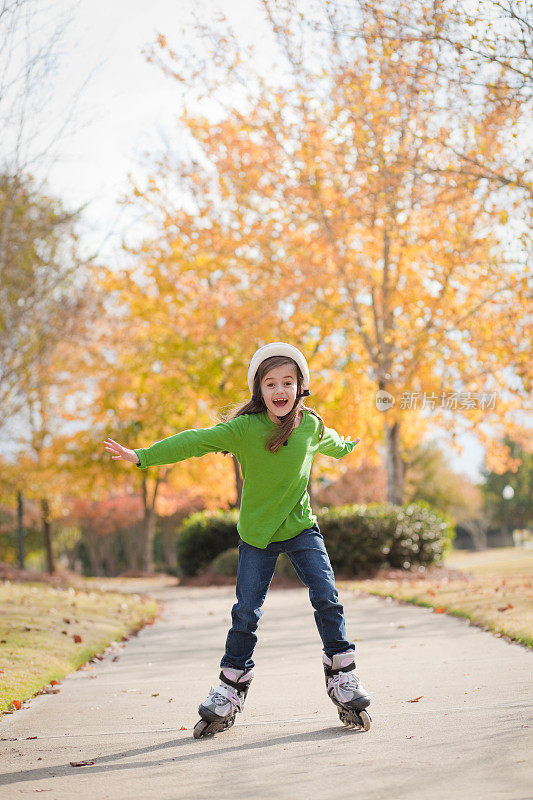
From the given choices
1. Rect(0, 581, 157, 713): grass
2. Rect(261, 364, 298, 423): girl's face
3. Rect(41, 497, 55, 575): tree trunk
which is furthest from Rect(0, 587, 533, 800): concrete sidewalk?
Rect(41, 497, 55, 575): tree trunk

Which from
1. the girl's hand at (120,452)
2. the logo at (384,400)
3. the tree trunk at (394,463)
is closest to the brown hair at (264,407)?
the girl's hand at (120,452)

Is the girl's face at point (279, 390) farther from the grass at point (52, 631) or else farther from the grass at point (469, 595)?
the grass at point (469, 595)

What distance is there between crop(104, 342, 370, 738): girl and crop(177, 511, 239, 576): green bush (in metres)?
15.3

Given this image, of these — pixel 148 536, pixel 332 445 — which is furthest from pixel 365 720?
pixel 148 536

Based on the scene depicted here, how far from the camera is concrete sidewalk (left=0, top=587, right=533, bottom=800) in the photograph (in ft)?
10.6

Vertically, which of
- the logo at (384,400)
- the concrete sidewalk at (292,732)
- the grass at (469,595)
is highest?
the logo at (384,400)

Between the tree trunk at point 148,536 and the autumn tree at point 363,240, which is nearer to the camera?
the autumn tree at point 363,240

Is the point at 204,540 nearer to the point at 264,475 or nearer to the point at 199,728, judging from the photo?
the point at 264,475

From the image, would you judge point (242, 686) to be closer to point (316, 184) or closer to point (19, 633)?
point (19, 633)

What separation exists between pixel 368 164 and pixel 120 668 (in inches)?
302

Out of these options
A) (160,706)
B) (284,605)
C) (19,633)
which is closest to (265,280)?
(284,605)

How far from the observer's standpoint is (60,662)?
6684 millimetres

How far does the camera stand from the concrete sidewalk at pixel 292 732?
10.6 feet

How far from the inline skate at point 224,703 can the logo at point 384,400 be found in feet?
37.2
